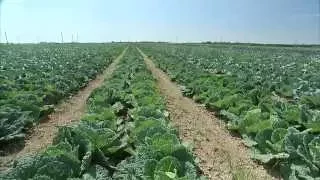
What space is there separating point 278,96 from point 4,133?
920cm

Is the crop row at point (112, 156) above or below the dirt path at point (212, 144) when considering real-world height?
above

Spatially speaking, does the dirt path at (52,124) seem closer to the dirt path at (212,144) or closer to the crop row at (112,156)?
the crop row at (112,156)

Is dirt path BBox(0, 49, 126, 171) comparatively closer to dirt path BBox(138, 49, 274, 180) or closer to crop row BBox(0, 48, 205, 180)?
crop row BBox(0, 48, 205, 180)

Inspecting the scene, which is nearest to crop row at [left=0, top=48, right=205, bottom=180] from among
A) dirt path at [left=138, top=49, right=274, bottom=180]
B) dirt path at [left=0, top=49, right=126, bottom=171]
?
dirt path at [left=138, top=49, right=274, bottom=180]

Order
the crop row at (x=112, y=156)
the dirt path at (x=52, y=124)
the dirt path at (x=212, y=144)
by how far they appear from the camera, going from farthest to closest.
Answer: the dirt path at (x=52, y=124) → the dirt path at (x=212, y=144) → the crop row at (x=112, y=156)

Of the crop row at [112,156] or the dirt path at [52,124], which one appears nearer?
the crop row at [112,156]

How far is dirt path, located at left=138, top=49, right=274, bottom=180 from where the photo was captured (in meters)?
6.50

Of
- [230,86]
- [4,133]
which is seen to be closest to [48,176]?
[4,133]

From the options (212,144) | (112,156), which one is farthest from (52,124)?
(212,144)

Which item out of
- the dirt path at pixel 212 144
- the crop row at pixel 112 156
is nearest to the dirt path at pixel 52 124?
the crop row at pixel 112 156

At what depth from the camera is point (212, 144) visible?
26.6ft

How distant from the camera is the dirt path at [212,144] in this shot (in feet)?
21.3

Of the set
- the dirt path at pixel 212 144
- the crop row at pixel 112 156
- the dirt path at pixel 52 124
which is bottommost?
the dirt path at pixel 52 124

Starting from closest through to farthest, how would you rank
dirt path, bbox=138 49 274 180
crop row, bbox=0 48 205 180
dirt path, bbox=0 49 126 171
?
crop row, bbox=0 48 205 180, dirt path, bbox=138 49 274 180, dirt path, bbox=0 49 126 171
